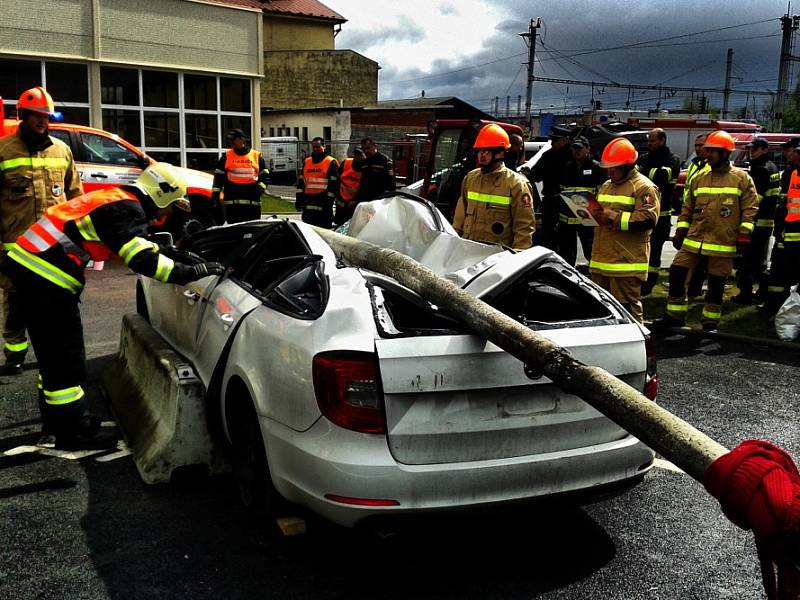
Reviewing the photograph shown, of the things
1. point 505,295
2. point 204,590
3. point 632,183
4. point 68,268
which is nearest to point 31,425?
point 68,268

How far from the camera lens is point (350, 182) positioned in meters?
12.5

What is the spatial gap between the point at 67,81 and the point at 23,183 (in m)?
14.9

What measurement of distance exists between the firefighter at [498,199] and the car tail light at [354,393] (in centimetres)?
381

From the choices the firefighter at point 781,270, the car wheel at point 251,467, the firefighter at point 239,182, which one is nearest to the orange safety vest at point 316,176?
the firefighter at point 239,182

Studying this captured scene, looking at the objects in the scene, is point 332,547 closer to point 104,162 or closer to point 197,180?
point 197,180

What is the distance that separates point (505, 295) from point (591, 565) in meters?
1.34

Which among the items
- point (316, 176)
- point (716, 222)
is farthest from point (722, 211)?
point (316, 176)

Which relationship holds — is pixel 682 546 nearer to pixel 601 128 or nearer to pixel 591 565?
pixel 591 565

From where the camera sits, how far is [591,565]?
3430mm

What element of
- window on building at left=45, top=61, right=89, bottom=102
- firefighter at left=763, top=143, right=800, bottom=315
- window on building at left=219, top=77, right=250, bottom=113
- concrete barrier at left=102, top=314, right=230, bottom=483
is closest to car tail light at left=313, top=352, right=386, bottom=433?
concrete barrier at left=102, top=314, right=230, bottom=483

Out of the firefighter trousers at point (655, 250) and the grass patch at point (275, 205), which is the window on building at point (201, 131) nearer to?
the grass patch at point (275, 205)

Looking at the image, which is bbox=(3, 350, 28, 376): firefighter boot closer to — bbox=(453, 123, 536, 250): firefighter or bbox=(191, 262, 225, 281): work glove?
bbox=(191, 262, 225, 281): work glove

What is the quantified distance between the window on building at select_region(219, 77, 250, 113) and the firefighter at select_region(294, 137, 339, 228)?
1048 centimetres

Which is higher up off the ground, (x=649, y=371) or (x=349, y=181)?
(x=349, y=181)
